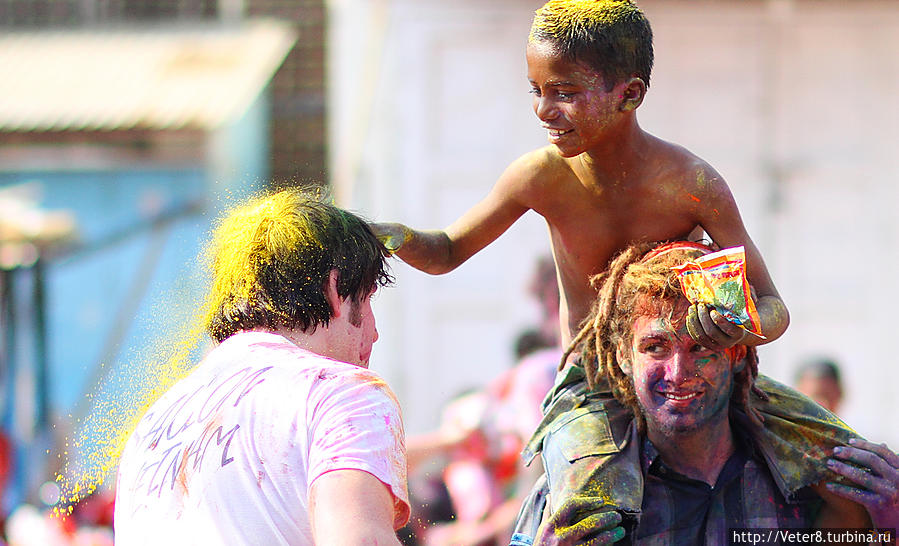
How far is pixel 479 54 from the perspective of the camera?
7.85 metres

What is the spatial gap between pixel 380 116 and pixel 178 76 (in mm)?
2910

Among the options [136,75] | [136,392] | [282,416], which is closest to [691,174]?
[282,416]

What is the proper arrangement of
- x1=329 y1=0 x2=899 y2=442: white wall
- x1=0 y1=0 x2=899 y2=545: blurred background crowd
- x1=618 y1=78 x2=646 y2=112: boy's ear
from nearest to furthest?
1. x1=618 y1=78 x2=646 y2=112: boy's ear
2. x1=0 y1=0 x2=899 y2=545: blurred background crowd
3. x1=329 y1=0 x2=899 y2=442: white wall

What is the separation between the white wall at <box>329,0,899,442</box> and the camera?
7738mm

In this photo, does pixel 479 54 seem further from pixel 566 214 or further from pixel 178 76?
pixel 566 214

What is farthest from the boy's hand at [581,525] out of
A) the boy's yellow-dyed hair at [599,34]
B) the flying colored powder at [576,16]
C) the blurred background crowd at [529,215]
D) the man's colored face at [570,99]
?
the blurred background crowd at [529,215]

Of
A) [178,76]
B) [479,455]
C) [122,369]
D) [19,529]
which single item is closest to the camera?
[122,369]

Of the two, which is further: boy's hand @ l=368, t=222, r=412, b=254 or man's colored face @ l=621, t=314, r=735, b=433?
boy's hand @ l=368, t=222, r=412, b=254

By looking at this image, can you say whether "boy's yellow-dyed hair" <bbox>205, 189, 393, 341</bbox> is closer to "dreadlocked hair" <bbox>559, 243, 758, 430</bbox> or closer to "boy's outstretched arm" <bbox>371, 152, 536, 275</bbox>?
"boy's outstretched arm" <bbox>371, 152, 536, 275</bbox>

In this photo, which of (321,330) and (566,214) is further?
(566,214)

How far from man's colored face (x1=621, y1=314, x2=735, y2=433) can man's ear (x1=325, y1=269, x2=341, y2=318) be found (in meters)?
0.74

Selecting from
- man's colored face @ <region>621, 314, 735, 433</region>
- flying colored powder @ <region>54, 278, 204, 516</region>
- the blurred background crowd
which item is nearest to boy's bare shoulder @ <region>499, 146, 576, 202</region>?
man's colored face @ <region>621, 314, 735, 433</region>

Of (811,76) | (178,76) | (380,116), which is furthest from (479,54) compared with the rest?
(178,76)

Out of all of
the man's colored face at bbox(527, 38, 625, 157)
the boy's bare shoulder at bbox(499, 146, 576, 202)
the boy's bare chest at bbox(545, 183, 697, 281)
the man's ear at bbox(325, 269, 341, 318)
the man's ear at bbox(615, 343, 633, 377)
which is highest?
the man's colored face at bbox(527, 38, 625, 157)
